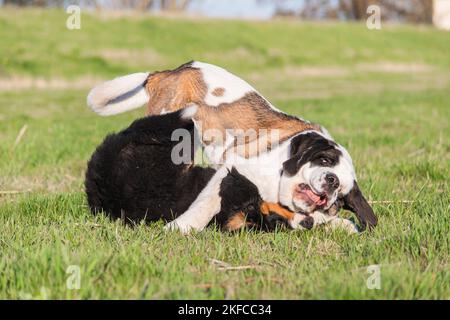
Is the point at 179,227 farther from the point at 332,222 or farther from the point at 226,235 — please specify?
the point at 332,222

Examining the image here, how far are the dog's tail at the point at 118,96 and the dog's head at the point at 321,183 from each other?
1787 millimetres

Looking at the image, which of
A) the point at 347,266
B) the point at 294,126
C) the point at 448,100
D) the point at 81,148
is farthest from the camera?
the point at 448,100

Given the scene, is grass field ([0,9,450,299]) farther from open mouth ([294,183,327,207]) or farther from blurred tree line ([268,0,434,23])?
blurred tree line ([268,0,434,23])

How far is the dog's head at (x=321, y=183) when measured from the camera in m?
3.80

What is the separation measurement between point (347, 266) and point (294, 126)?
5.48 ft

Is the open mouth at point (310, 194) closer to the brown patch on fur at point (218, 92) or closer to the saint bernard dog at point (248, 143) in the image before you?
the saint bernard dog at point (248, 143)

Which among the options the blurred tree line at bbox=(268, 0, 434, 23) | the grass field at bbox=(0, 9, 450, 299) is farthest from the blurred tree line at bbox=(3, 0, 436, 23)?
the grass field at bbox=(0, 9, 450, 299)

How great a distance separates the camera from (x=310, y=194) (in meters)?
3.86

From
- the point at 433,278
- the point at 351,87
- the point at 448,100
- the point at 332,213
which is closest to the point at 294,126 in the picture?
the point at 332,213

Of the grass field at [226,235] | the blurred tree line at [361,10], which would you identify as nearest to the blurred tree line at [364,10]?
the blurred tree line at [361,10]

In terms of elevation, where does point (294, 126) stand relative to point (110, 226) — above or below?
above

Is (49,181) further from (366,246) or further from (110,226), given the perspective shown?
(366,246)

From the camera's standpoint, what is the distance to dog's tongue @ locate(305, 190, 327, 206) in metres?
3.86

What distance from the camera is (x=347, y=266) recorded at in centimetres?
312
